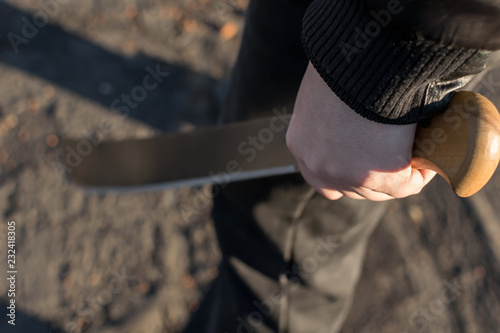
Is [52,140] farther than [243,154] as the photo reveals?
Yes

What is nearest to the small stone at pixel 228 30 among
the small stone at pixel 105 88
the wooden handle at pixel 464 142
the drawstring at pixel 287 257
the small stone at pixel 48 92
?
the small stone at pixel 105 88

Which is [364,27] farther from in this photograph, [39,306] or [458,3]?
[39,306]

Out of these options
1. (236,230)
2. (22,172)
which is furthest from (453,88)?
(22,172)

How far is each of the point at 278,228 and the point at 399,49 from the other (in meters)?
0.53

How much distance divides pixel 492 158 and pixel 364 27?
0.23 meters

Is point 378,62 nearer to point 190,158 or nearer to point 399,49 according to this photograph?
point 399,49

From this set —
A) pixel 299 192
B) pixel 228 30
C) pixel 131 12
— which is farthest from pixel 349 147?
pixel 131 12

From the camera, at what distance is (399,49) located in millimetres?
522

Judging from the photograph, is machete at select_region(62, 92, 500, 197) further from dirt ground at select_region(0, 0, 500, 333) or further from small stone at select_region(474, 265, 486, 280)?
small stone at select_region(474, 265, 486, 280)

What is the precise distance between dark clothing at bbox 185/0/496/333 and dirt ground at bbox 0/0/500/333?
0.73 feet

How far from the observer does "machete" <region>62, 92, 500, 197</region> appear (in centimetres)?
55

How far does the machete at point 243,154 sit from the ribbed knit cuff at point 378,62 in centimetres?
5

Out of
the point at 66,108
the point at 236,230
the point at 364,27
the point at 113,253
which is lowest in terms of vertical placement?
the point at 113,253

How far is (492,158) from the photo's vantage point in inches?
21.1
